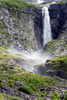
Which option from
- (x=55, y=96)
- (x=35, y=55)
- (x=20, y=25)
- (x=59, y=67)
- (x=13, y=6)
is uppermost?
Result: (x=13, y=6)

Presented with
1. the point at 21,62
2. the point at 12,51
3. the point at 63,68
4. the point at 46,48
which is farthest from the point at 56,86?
the point at 46,48

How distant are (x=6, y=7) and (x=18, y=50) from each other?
40.3 meters

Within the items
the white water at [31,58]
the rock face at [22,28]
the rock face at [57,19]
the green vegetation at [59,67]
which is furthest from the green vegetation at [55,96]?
the rock face at [57,19]

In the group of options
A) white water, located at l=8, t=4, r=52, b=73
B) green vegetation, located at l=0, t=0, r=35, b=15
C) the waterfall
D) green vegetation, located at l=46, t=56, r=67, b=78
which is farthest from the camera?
green vegetation, located at l=0, t=0, r=35, b=15

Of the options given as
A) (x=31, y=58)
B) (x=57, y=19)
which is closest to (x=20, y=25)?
(x=57, y=19)

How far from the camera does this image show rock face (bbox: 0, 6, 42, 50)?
456ft

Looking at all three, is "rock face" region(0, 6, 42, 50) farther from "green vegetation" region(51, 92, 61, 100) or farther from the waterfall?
"green vegetation" region(51, 92, 61, 100)

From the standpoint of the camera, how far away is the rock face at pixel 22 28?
456 ft

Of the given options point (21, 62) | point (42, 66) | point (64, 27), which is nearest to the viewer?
point (42, 66)

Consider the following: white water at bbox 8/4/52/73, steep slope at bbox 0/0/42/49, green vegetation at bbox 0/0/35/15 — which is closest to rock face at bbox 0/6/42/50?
steep slope at bbox 0/0/42/49

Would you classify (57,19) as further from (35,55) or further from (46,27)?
(35,55)

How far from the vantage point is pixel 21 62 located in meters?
110

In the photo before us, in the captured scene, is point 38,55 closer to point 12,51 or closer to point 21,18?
point 12,51

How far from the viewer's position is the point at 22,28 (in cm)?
15062
